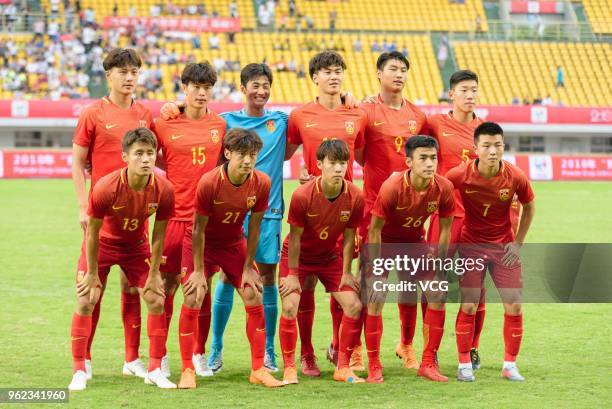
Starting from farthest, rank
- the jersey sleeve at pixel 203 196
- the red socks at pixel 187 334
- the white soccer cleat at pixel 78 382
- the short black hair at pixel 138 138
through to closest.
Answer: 1. the red socks at pixel 187 334
2. the jersey sleeve at pixel 203 196
3. the white soccer cleat at pixel 78 382
4. the short black hair at pixel 138 138

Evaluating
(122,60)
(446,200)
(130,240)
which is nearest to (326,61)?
(446,200)

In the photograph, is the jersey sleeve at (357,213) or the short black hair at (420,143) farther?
the jersey sleeve at (357,213)

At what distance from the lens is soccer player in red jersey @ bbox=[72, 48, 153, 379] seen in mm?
7457

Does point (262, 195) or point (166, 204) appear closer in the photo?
point (166, 204)

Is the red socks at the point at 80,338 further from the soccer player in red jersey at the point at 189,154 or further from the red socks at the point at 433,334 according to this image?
the red socks at the point at 433,334

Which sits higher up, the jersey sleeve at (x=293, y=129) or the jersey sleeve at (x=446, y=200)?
Answer: the jersey sleeve at (x=293, y=129)

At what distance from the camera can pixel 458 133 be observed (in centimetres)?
804

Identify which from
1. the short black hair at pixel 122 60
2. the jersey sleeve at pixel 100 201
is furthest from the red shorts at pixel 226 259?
the short black hair at pixel 122 60

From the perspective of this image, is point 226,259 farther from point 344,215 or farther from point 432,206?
point 432,206

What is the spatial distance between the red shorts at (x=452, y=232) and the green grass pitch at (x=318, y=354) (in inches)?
38.5

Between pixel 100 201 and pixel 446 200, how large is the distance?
2481 mm

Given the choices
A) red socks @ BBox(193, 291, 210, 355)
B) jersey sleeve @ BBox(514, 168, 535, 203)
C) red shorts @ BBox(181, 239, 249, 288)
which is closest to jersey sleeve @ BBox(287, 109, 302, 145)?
red shorts @ BBox(181, 239, 249, 288)

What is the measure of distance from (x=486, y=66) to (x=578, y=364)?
31.2 meters

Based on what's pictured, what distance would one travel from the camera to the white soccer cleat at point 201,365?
756cm
